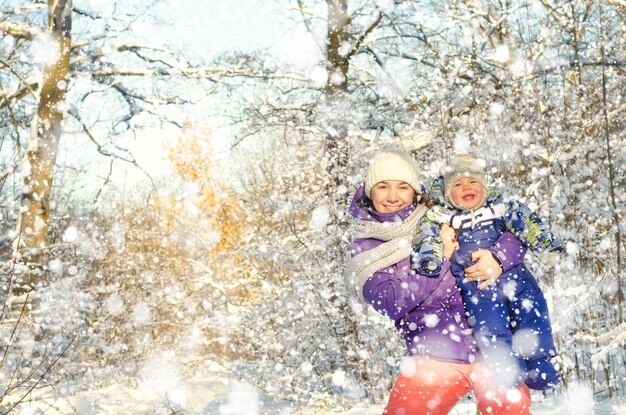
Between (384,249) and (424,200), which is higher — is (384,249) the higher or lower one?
the lower one

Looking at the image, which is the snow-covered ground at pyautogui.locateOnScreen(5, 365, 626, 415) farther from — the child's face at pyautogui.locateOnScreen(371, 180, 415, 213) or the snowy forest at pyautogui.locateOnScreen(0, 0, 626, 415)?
the child's face at pyautogui.locateOnScreen(371, 180, 415, 213)

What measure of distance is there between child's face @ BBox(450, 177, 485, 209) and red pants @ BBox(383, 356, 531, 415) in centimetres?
53

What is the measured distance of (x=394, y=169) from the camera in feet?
6.49

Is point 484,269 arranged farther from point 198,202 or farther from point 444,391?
point 198,202

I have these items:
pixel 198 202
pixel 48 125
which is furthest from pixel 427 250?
pixel 198 202

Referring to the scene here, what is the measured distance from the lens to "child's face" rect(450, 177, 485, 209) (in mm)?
1998

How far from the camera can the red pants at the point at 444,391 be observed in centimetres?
182

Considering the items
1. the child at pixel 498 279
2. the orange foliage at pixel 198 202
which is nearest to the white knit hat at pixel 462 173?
the child at pixel 498 279

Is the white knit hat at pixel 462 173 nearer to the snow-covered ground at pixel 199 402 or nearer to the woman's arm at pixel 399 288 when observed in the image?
the woman's arm at pixel 399 288

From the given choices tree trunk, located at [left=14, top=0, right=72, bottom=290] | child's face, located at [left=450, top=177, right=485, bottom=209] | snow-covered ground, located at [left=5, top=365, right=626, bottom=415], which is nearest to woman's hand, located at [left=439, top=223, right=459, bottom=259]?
child's face, located at [left=450, top=177, right=485, bottom=209]

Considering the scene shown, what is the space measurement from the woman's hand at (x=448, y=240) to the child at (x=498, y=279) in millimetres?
20

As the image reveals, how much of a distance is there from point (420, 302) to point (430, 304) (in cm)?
4

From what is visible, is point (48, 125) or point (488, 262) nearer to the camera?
point (488, 262)

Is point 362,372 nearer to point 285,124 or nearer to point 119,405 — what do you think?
point 119,405
